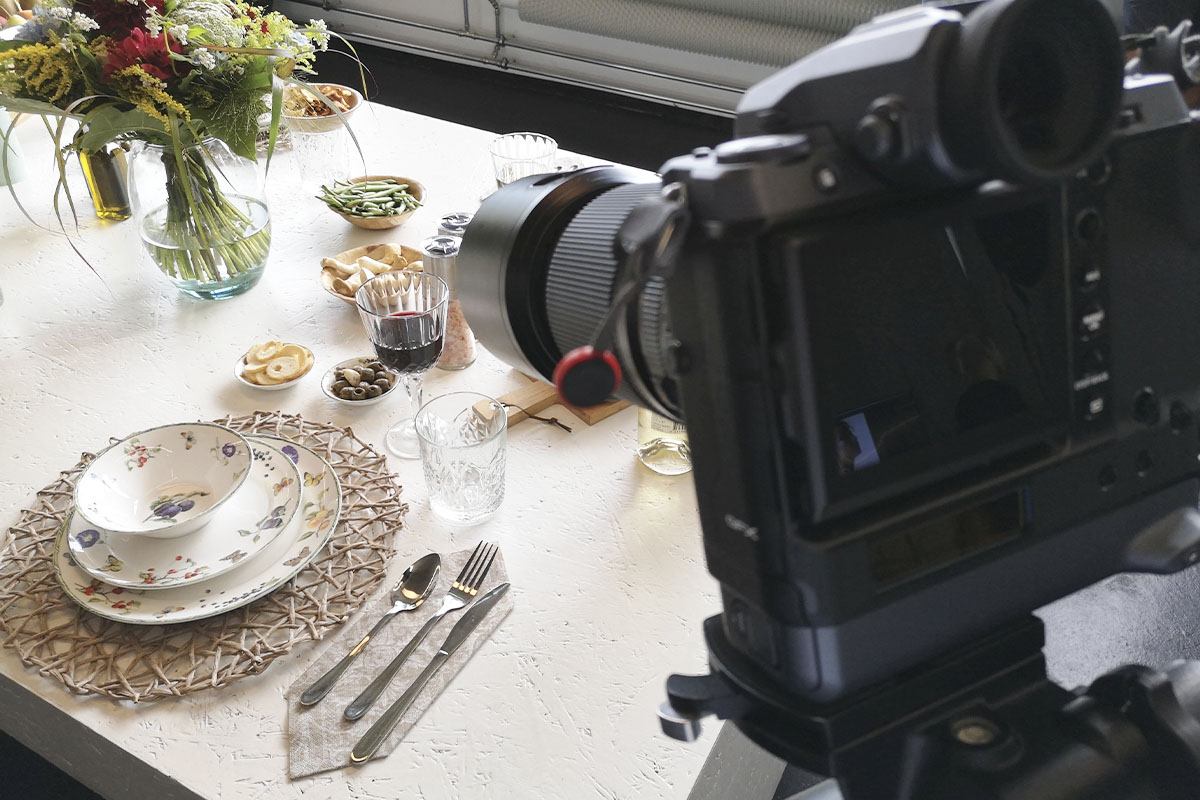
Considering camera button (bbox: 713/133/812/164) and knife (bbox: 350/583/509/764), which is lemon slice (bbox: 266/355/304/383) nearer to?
knife (bbox: 350/583/509/764)

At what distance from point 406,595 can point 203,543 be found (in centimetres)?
20

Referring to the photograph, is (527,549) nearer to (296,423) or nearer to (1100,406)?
(296,423)

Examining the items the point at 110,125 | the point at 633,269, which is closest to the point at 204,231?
the point at 110,125

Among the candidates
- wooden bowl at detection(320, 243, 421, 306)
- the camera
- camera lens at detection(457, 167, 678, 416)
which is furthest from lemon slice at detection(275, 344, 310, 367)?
the camera

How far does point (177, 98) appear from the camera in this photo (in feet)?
3.89

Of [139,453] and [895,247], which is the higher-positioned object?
[895,247]

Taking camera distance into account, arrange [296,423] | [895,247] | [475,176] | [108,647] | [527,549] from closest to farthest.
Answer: [895,247]
[108,647]
[527,549]
[296,423]
[475,176]

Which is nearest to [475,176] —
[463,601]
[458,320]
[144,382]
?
[458,320]

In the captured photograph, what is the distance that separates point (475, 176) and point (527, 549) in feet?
2.78

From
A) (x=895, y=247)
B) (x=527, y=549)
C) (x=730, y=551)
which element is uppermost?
(x=895, y=247)

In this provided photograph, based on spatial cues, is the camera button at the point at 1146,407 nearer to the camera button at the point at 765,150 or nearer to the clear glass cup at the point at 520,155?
the camera button at the point at 765,150

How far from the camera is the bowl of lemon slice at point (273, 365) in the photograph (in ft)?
3.75

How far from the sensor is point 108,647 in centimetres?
83

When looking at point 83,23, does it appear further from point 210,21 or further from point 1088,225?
point 1088,225
